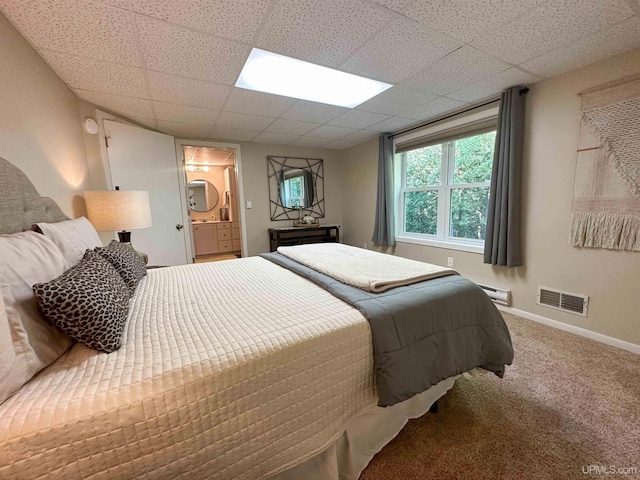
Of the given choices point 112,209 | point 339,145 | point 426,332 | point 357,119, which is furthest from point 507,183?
point 112,209

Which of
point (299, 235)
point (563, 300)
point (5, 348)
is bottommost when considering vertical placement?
point (563, 300)

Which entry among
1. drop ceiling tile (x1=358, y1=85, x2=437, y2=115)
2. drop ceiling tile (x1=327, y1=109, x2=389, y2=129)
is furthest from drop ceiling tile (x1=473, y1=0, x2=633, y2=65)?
drop ceiling tile (x1=327, y1=109, x2=389, y2=129)

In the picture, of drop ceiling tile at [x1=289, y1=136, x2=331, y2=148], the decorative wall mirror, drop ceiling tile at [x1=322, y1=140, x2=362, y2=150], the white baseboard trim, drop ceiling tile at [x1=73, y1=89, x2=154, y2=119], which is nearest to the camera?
the white baseboard trim

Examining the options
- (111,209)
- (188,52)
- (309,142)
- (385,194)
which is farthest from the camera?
(309,142)

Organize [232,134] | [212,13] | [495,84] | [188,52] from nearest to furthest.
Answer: [212,13], [188,52], [495,84], [232,134]

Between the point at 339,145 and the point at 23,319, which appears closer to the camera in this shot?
the point at 23,319

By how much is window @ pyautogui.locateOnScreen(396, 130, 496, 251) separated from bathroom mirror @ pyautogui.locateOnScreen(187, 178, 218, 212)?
13.2 ft

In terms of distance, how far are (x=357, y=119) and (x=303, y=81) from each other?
984 mm

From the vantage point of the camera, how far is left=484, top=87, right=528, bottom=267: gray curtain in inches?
90.3

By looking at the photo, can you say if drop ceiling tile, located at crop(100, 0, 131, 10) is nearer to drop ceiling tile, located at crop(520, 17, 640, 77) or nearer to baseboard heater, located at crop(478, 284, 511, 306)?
drop ceiling tile, located at crop(520, 17, 640, 77)

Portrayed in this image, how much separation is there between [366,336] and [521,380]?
132 cm

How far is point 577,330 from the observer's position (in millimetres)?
2105

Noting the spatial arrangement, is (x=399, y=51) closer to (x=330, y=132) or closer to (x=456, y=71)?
(x=456, y=71)

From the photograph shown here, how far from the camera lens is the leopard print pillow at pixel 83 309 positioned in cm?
75
